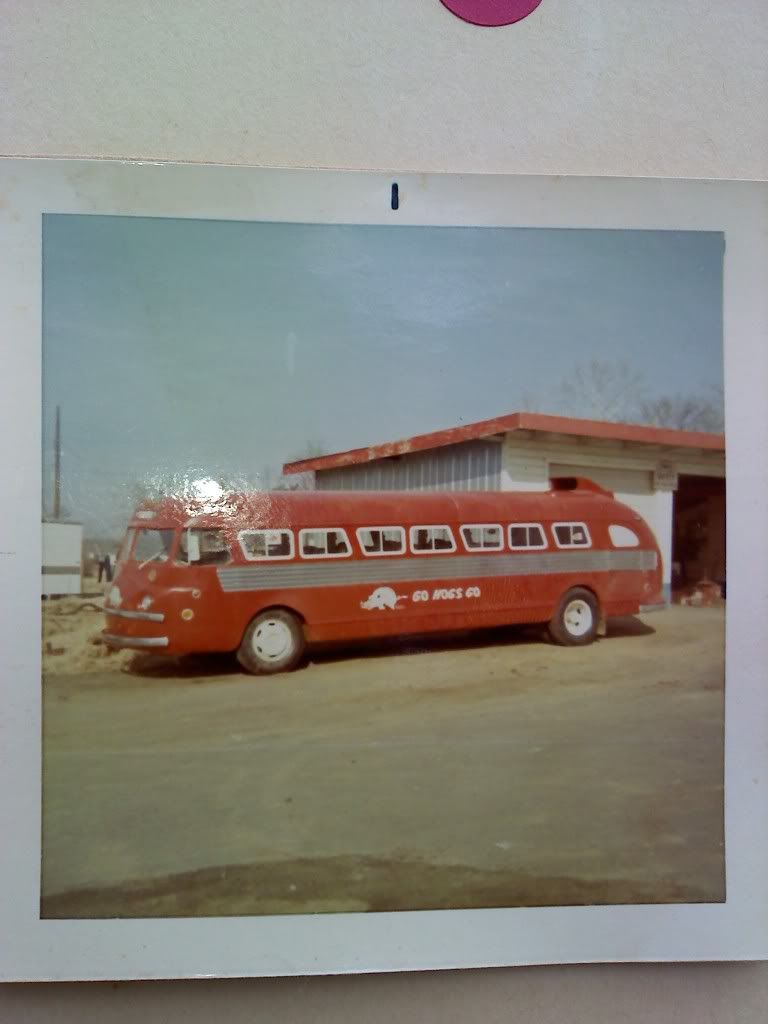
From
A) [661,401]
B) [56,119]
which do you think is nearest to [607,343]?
[661,401]

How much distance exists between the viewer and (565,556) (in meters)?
2.71

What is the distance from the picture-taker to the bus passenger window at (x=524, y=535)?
2670mm

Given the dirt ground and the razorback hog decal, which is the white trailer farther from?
the razorback hog decal

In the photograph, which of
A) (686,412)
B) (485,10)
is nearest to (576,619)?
(686,412)

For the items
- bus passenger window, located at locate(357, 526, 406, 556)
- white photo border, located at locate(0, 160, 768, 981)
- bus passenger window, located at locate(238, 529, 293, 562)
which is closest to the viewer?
white photo border, located at locate(0, 160, 768, 981)

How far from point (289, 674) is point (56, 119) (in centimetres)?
181

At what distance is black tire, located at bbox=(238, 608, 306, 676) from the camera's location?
2.49 m

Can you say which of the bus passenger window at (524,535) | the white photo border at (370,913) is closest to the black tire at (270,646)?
the white photo border at (370,913)

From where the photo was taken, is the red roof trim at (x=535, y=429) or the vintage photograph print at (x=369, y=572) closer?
the vintage photograph print at (x=369, y=572)

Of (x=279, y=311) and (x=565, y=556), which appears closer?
(x=279, y=311)

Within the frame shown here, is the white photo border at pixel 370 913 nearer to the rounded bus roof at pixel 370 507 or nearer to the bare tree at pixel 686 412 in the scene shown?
the bare tree at pixel 686 412

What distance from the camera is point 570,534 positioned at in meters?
2.70

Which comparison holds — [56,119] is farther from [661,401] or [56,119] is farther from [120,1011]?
[120,1011]

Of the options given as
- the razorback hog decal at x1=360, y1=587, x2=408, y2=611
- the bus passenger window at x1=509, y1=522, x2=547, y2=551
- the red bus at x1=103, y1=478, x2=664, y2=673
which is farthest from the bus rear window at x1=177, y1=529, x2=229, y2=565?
the bus passenger window at x1=509, y1=522, x2=547, y2=551
